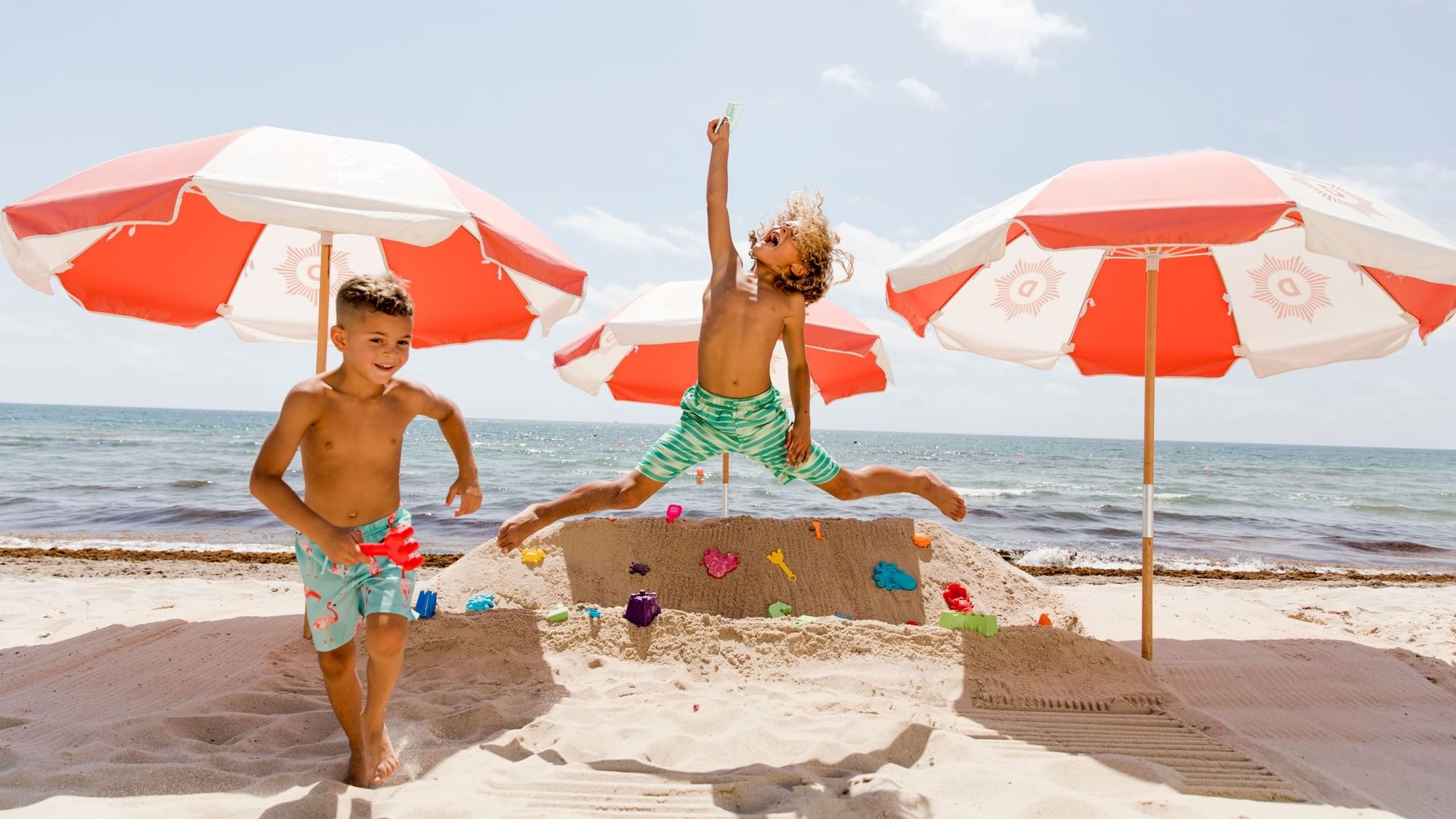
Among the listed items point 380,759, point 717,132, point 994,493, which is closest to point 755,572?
point 717,132

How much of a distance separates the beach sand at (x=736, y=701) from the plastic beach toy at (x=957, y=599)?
0.16 metres

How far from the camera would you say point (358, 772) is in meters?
2.87

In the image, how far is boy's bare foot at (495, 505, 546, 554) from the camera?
363cm

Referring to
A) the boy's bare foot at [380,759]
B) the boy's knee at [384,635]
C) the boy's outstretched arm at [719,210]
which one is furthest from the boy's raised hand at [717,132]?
the boy's bare foot at [380,759]

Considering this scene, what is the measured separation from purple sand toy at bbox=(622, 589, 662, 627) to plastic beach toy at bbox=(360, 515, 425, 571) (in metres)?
2.09

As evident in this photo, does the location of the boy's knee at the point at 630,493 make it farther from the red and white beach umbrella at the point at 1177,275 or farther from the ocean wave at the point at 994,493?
the ocean wave at the point at 994,493

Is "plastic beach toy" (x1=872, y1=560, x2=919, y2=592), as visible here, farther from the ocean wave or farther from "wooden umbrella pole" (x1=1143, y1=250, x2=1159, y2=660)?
the ocean wave

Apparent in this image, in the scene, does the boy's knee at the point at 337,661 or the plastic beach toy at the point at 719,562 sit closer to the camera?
the boy's knee at the point at 337,661

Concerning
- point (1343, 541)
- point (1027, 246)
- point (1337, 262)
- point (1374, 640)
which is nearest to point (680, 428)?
point (1027, 246)

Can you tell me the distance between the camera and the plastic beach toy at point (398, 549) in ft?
9.42

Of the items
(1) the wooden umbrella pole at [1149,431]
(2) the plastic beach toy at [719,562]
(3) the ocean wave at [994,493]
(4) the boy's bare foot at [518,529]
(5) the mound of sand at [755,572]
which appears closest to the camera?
(4) the boy's bare foot at [518,529]

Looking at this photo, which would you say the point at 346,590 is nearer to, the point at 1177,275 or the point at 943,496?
the point at 943,496

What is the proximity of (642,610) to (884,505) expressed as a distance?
13.2 m

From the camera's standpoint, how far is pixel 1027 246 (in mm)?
6102
